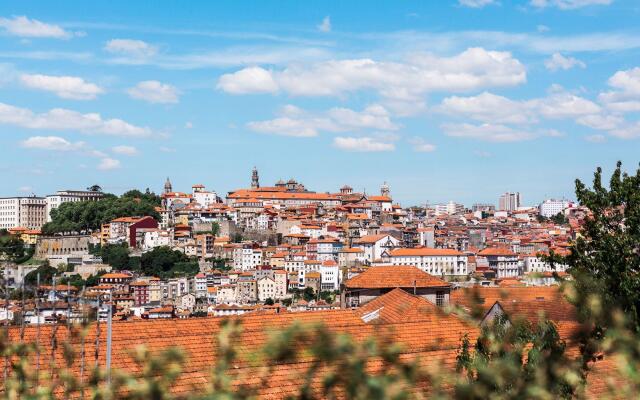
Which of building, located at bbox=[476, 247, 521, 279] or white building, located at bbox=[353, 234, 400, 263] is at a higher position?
white building, located at bbox=[353, 234, 400, 263]

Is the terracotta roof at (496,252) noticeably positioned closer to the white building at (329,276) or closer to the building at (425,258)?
the building at (425,258)

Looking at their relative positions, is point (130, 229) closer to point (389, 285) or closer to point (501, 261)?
point (501, 261)

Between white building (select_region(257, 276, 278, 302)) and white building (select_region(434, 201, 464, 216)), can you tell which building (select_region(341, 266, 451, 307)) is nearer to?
white building (select_region(257, 276, 278, 302))

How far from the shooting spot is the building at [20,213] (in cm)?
11256

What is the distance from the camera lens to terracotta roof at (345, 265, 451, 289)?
50.2 ft

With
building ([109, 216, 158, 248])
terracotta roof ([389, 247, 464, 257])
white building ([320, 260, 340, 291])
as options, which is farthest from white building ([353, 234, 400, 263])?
building ([109, 216, 158, 248])

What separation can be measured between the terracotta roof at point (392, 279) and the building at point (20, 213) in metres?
104

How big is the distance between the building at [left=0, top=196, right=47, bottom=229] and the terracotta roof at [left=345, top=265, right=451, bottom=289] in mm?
103601

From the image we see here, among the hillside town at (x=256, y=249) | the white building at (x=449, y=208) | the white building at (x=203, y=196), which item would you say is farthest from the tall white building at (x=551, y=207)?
the white building at (x=203, y=196)

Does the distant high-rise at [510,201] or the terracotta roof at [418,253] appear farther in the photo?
the distant high-rise at [510,201]

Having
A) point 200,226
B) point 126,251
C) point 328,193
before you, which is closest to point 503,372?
point 126,251

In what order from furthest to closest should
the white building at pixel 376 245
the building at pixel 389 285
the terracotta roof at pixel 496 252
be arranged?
the terracotta roof at pixel 496 252 → the white building at pixel 376 245 → the building at pixel 389 285

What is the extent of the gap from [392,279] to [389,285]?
0.75 feet

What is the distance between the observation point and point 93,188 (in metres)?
121
